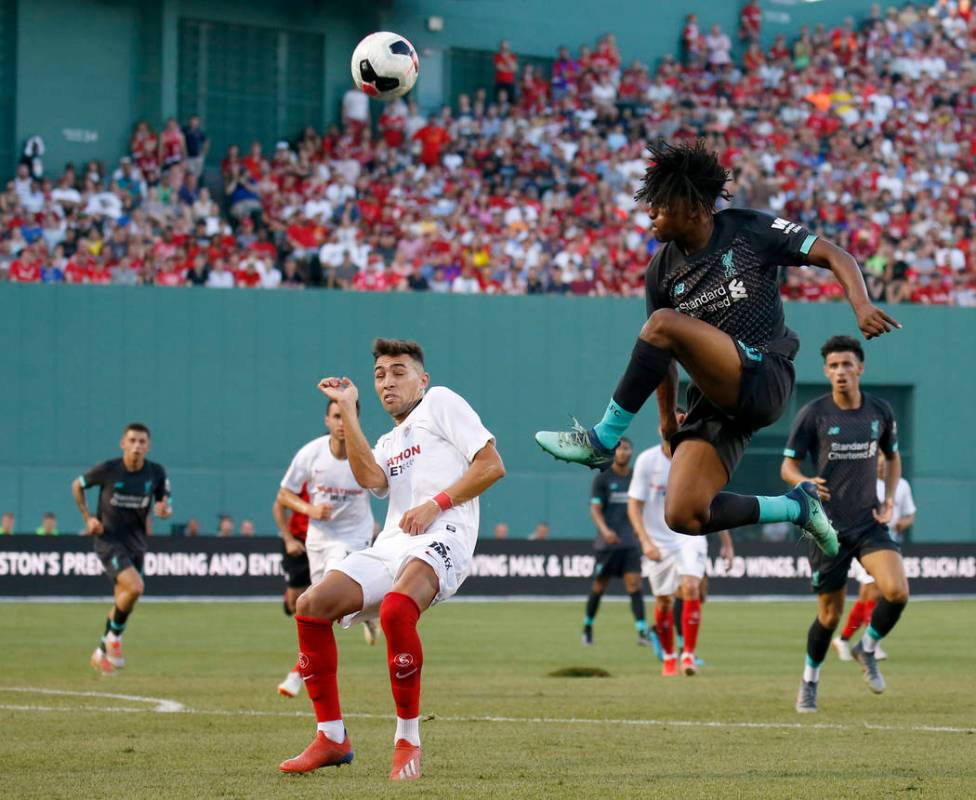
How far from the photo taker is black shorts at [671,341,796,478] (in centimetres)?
827

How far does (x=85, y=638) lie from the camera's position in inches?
798

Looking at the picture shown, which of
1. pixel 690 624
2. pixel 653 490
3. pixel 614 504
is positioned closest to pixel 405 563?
pixel 690 624

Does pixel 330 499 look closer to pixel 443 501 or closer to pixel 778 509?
pixel 443 501

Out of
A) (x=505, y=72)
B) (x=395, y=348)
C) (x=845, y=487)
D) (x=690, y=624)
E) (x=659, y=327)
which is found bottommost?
(x=690, y=624)

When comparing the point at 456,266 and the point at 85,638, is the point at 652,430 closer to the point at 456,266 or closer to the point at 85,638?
the point at 456,266

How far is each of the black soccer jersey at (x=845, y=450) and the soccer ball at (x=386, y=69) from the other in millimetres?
3816

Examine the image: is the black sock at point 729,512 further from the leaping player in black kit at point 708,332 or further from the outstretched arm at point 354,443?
the outstretched arm at point 354,443

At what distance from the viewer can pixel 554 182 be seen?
111 feet

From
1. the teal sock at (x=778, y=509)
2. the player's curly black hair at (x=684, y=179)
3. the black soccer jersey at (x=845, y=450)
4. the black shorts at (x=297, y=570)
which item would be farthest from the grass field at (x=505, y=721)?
the player's curly black hair at (x=684, y=179)

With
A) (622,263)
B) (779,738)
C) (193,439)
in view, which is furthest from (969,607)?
(779,738)

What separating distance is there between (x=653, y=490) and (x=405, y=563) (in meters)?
9.80

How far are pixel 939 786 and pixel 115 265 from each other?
24.2 m

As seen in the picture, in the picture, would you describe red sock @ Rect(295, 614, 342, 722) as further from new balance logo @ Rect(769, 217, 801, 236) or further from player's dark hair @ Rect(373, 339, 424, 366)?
new balance logo @ Rect(769, 217, 801, 236)

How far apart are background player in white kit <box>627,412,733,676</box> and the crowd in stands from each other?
14299 mm
